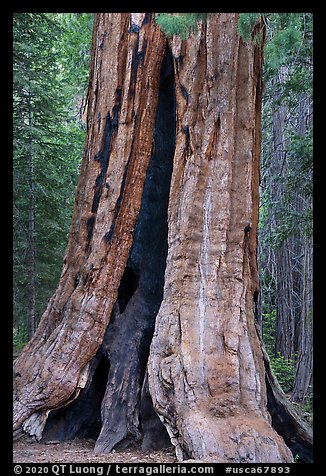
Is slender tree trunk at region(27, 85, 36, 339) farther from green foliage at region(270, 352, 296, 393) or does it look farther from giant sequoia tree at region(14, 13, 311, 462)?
green foliage at region(270, 352, 296, 393)

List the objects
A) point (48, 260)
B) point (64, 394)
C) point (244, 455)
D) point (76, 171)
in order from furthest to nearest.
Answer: point (76, 171) → point (48, 260) → point (64, 394) → point (244, 455)

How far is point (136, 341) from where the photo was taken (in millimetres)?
6316

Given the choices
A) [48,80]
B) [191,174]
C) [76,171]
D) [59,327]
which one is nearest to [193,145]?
[191,174]

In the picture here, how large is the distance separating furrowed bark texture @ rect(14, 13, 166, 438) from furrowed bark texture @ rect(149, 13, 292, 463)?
496 millimetres

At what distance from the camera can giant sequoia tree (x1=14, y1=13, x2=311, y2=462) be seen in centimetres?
516

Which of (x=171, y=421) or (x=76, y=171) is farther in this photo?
(x=76, y=171)

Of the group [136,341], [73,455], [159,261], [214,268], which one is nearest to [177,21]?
[214,268]

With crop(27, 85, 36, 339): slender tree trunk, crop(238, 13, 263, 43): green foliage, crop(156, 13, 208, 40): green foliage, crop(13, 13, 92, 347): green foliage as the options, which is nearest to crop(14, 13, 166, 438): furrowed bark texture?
crop(156, 13, 208, 40): green foliage

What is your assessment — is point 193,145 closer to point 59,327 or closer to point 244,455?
point 59,327

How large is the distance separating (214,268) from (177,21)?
8.48 ft

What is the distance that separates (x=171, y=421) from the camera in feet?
15.9
